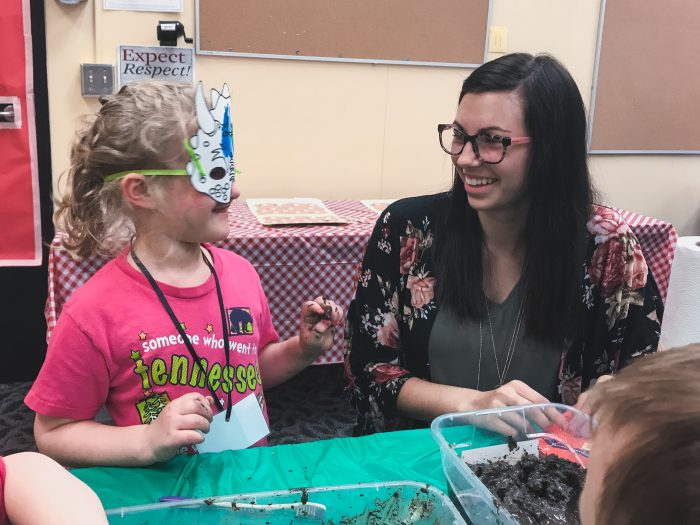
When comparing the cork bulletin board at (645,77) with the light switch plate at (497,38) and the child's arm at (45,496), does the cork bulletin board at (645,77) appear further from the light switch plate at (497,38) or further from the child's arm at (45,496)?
the child's arm at (45,496)

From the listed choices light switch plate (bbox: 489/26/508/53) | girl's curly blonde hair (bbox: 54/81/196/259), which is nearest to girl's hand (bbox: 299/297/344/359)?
girl's curly blonde hair (bbox: 54/81/196/259)

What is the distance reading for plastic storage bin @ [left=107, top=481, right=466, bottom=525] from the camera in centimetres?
82

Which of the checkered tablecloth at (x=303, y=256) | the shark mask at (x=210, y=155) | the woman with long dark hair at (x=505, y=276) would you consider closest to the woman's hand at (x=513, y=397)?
the woman with long dark hair at (x=505, y=276)

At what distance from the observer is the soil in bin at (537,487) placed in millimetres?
825

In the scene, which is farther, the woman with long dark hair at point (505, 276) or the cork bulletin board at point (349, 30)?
the cork bulletin board at point (349, 30)

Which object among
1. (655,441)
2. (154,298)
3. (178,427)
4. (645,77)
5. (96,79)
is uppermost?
(645,77)

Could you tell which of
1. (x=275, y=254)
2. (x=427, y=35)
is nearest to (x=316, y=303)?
(x=275, y=254)

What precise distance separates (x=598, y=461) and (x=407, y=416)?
0.95 meters

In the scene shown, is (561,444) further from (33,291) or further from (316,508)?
(33,291)

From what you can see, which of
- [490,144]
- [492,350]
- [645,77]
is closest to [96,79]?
[490,144]

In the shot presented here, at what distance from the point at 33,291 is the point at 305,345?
2009mm

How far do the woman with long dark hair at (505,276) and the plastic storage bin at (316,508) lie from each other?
0.38 metres

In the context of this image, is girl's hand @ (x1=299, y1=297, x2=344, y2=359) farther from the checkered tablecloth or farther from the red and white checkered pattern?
the red and white checkered pattern

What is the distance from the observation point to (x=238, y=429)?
114 cm
